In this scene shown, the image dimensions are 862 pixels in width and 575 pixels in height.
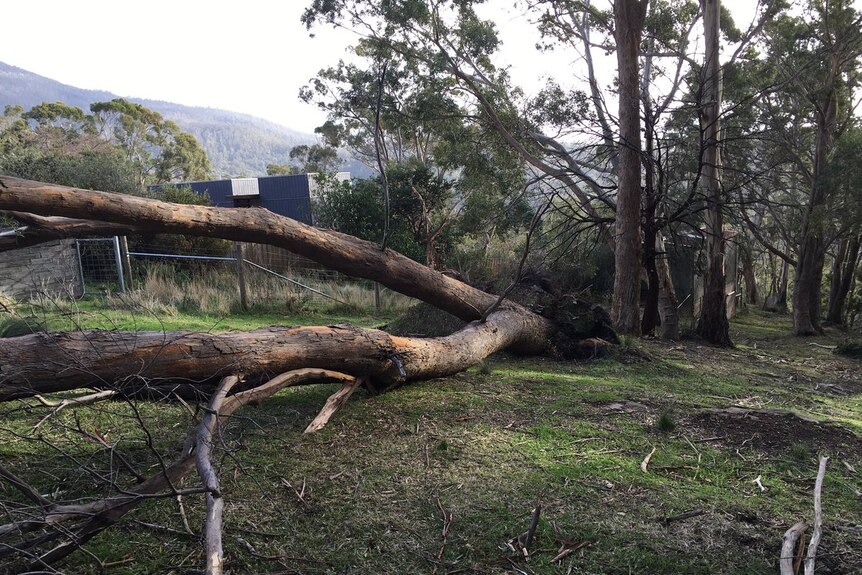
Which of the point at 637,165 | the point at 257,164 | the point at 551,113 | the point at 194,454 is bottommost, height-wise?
the point at 194,454

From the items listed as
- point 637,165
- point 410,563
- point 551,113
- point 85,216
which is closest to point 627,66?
point 637,165

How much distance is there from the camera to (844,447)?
14.9 feet

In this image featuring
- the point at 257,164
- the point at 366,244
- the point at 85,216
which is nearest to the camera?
the point at 85,216

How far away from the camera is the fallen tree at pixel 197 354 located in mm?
2785

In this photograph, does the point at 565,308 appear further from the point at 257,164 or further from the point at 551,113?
the point at 257,164

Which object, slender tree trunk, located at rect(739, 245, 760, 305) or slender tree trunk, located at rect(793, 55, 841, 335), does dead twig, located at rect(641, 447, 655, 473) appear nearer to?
slender tree trunk, located at rect(793, 55, 841, 335)

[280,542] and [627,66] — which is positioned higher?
[627,66]

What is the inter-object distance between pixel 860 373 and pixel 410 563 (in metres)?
9.30

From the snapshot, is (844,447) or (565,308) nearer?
(844,447)

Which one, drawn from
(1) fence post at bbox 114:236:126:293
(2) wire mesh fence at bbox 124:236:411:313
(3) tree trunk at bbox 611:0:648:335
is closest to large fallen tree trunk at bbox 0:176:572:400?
(3) tree trunk at bbox 611:0:648:335

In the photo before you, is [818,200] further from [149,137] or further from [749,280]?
[149,137]

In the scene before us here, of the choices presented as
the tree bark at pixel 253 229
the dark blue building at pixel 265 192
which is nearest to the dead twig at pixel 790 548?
the tree bark at pixel 253 229

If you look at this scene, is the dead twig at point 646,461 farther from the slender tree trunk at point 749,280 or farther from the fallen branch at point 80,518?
the slender tree trunk at point 749,280

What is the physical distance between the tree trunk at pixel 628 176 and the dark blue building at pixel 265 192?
58.3ft
